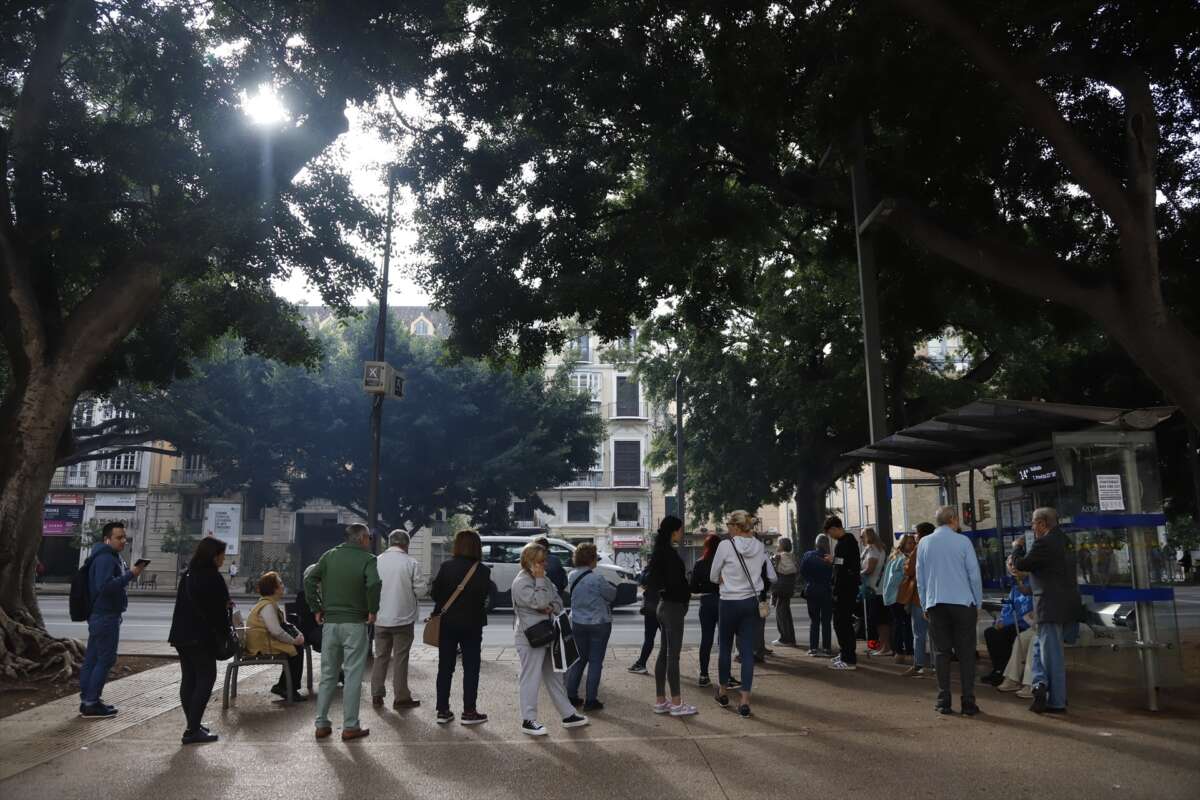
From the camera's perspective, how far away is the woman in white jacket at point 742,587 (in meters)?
7.97

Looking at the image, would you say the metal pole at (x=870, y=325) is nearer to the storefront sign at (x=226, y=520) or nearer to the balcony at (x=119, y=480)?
the storefront sign at (x=226, y=520)

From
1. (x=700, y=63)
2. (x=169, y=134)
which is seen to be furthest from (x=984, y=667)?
(x=169, y=134)

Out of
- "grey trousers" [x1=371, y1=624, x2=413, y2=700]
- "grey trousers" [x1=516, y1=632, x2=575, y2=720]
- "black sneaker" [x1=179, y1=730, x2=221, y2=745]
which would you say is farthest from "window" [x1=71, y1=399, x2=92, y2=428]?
"grey trousers" [x1=516, y1=632, x2=575, y2=720]

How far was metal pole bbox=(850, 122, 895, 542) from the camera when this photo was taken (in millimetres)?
10750

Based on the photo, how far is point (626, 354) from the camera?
2830 cm

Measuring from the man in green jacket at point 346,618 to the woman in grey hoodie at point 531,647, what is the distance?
124 cm

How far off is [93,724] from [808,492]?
68.3 ft

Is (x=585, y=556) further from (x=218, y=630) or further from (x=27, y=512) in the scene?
(x=27, y=512)

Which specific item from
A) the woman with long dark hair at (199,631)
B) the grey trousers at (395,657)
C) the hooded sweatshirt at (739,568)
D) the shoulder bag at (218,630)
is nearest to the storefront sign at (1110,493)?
the hooded sweatshirt at (739,568)

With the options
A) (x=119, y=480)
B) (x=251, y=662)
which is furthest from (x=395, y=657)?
(x=119, y=480)

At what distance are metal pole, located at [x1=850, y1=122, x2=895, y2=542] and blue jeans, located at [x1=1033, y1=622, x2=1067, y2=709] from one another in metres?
3.29

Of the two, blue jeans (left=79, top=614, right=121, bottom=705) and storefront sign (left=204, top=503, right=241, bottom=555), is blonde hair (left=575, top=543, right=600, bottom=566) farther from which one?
storefront sign (left=204, top=503, right=241, bottom=555)

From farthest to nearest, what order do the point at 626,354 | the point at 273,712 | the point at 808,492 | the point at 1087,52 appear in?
the point at 626,354
the point at 808,492
the point at 1087,52
the point at 273,712

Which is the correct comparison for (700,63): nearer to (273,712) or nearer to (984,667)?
(984,667)
